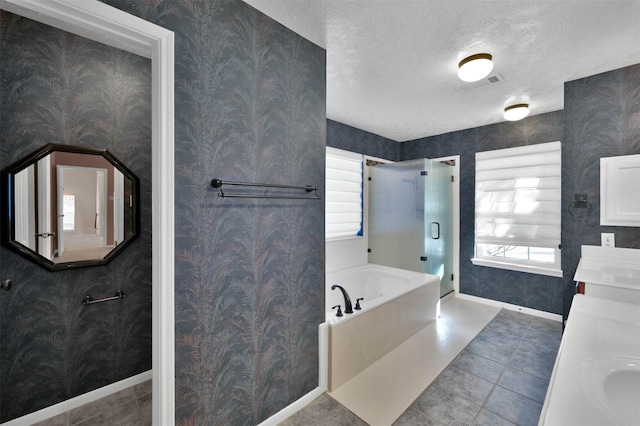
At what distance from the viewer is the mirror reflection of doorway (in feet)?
5.89

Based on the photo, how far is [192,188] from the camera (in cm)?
134

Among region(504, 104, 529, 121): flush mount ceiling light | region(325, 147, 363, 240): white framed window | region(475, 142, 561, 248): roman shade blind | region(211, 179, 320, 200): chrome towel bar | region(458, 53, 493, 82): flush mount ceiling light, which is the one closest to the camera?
region(211, 179, 320, 200): chrome towel bar

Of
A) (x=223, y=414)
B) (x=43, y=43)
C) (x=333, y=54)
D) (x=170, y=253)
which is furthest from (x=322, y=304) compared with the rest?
(x=43, y=43)

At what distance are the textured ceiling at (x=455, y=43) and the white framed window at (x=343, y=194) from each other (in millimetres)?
789

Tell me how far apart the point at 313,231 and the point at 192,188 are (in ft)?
2.87

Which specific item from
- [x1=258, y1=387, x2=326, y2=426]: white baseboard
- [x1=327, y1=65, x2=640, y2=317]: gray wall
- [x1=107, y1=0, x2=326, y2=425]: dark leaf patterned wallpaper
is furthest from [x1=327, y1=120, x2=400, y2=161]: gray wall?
[x1=258, y1=387, x2=326, y2=426]: white baseboard

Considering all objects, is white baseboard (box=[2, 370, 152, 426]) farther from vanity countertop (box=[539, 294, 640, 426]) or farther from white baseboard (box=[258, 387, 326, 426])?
vanity countertop (box=[539, 294, 640, 426])

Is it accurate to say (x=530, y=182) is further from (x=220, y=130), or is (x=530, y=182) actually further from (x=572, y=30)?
(x=220, y=130)

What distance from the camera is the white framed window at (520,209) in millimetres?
3201

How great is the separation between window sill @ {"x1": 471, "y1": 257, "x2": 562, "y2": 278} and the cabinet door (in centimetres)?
122

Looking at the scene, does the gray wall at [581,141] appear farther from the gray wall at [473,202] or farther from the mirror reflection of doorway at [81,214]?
the mirror reflection of doorway at [81,214]

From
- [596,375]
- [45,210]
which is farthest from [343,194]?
[596,375]

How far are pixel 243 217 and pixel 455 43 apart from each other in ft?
6.30

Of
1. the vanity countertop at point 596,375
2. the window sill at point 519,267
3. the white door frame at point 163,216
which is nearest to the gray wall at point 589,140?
the window sill at point 519,267
